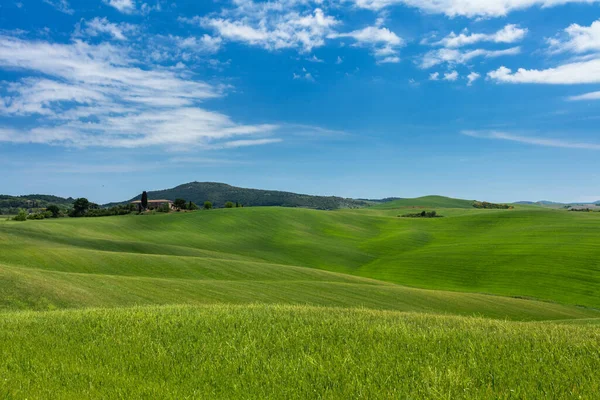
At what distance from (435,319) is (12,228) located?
6211cm

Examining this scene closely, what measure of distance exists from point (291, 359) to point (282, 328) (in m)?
1.75

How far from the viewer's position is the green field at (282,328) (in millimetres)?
6395

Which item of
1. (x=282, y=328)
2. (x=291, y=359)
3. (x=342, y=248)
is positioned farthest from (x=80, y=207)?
(x=291, y=359)

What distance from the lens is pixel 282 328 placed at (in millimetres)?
8969

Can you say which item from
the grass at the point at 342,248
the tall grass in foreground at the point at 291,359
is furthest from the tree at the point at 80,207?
the tall grass in foreground at the point at 291,359

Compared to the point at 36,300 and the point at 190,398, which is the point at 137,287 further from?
the point at 190,398

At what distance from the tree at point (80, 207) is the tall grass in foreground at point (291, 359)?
108290 mm

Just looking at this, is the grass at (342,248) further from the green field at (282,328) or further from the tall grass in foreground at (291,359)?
the tall grass in foreground at (291,359)

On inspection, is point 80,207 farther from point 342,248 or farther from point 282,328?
point 282,328

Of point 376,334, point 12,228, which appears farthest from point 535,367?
point 12,228

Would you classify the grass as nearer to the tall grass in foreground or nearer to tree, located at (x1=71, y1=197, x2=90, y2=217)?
tree, located at (x1=71, y1=197, x2=90, y2=217)

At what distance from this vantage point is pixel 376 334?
27.9 ft

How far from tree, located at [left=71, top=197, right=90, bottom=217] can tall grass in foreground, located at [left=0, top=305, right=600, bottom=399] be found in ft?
355

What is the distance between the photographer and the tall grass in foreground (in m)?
6.19
